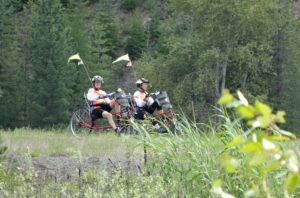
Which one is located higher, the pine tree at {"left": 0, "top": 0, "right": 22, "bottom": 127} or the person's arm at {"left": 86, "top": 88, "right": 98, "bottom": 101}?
the person's arm at {"left": 86, "top": 88, "right": 98, "bottom": 101}

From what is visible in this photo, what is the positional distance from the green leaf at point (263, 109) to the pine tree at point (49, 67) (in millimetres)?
44378

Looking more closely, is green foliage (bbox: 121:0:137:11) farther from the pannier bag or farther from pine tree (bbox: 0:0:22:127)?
the pannier bag

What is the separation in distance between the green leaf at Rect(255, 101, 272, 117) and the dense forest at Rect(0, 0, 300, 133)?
23.2 metres

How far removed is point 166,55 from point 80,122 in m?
24.4

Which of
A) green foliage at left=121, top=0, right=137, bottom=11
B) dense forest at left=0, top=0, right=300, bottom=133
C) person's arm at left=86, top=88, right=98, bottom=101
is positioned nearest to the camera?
person's arm at left=86, top=88, right=98, bottom=101

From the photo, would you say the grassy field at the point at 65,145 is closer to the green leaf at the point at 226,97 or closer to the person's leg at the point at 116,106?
the person's leg at the point at 116,106

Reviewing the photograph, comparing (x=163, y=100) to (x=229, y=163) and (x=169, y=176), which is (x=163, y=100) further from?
(x=229, y=163)

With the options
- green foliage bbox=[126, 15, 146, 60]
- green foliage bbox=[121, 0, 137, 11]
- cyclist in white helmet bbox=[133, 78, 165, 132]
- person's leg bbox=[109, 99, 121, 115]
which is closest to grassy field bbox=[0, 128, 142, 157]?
person's leg bbox=[109, 99, 121, 115]

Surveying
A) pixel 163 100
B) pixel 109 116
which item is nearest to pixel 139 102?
pixel 163 100

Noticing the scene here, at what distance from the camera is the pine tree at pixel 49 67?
45.7m

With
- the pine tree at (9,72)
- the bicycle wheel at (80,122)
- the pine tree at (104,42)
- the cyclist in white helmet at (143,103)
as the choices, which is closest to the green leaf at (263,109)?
the cyclist in white helmet at (143,103)

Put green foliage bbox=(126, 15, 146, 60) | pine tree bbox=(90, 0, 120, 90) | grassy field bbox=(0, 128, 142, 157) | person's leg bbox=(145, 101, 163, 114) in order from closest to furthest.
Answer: grassy field bbox=(0, 128, 142, 157)
person's leg bbox=(145, 101, 163, 114)
pine tree bbox=(90, 0, 120, 90)
green foliage bbox=(126, 15, 146, 60)

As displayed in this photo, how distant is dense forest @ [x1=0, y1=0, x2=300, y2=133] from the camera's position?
35.3 m

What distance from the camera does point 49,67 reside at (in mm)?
46938
